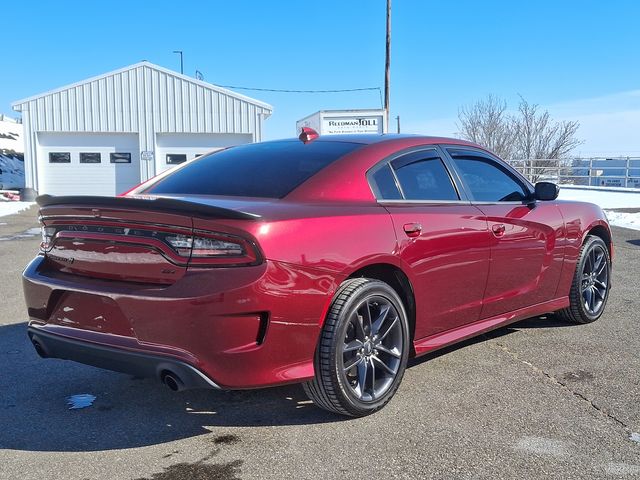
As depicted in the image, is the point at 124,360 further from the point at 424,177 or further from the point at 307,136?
the point at 424,177

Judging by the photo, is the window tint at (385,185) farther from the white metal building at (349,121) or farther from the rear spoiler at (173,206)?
the white metal building at (349,121)

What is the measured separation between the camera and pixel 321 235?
3.09m

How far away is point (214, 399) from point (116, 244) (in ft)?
3.95

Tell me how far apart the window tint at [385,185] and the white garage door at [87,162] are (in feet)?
67.0

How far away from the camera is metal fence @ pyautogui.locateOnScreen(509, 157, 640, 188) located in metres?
25.7

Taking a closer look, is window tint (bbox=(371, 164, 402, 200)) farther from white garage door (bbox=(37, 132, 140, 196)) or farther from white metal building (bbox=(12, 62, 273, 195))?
white garage door (bbox=(37, 132, 140, 196))

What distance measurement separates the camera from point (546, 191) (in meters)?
4.70

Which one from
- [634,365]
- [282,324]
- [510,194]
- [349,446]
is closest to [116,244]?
[282,324]

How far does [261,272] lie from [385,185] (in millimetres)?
1197

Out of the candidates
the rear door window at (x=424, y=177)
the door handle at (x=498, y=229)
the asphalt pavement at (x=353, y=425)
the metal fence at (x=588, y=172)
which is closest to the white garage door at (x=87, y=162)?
the metal fence at (x=588, y=172)

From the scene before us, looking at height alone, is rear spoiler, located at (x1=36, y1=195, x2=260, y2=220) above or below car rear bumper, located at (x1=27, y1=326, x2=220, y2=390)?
above

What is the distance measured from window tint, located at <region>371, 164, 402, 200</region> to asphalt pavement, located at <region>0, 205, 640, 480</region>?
3.97 feet

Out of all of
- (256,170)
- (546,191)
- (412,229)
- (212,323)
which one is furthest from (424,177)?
(212,323)

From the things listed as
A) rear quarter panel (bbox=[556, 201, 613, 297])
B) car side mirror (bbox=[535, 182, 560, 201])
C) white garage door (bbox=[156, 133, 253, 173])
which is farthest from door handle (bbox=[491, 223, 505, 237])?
white garage door (bbox=[156, 133, 253, 173])
